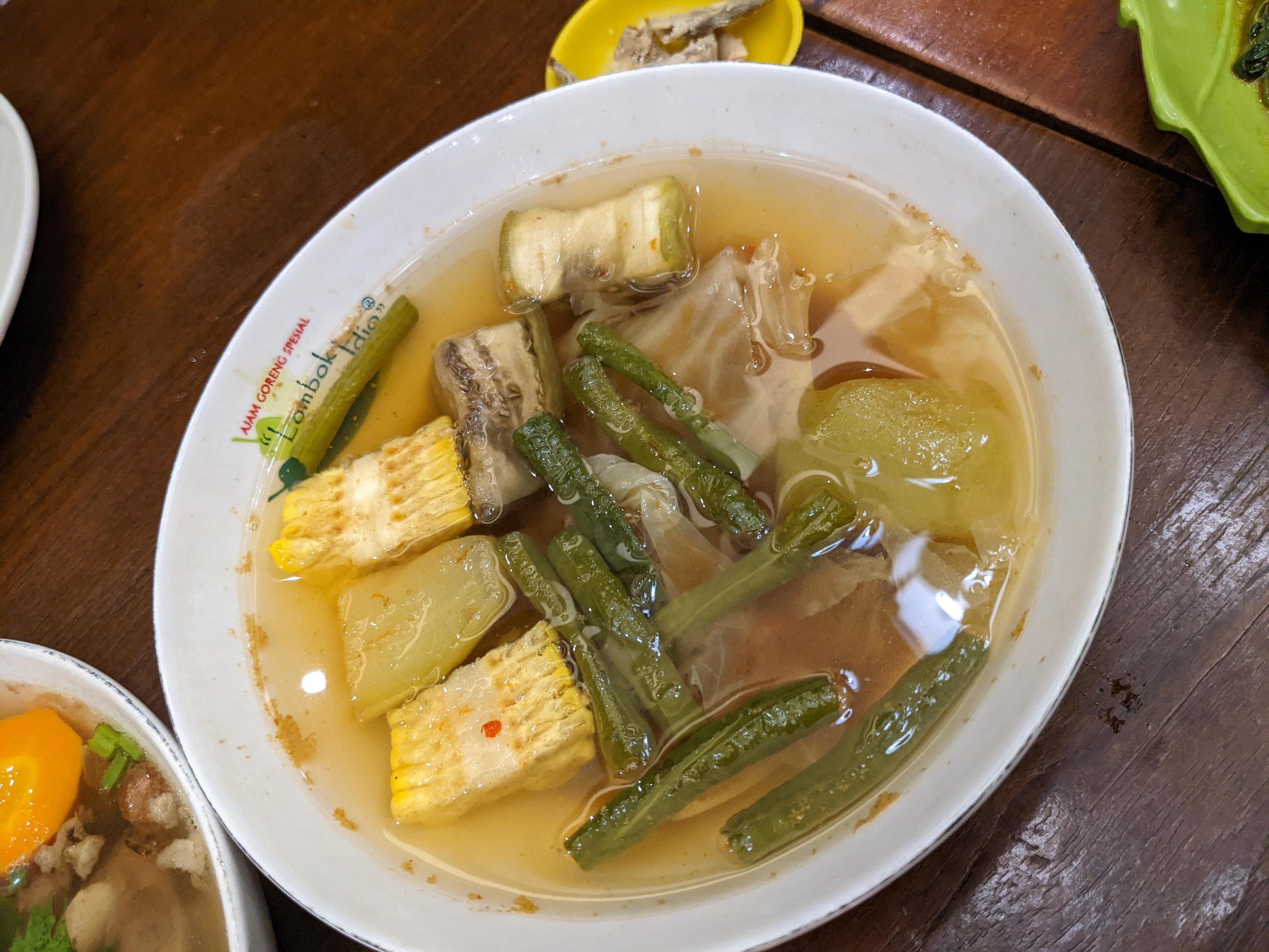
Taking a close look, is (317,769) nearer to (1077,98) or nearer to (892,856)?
(892,856)

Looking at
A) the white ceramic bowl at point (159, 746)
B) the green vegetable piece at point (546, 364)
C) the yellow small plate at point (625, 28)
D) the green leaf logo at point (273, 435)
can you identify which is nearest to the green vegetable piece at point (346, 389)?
the green leaf logo at point (273, 435)

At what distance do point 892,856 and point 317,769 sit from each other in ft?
4.10

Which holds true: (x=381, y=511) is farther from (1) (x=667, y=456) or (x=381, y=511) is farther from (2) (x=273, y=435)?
(1) (x=667, y=456)

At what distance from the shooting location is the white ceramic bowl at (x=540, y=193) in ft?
4.32

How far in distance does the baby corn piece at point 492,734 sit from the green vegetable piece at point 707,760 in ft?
0.50

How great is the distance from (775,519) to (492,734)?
0.77 meters

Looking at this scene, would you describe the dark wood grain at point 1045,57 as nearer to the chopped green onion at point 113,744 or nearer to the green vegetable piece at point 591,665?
the green vegetable piece at point 591,665

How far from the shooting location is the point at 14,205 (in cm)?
220

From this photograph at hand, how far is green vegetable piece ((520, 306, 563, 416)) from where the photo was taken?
6.22ft

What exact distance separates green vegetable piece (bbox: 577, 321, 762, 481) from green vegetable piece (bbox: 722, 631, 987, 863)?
57cm

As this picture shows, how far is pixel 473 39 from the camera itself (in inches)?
91.1

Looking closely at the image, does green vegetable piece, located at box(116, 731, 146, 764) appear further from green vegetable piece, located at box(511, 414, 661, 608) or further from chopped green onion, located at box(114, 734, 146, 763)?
green vegetable piece, located at box(511, 414, 661, 608)

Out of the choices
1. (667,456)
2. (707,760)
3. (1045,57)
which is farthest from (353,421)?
(1045,57)

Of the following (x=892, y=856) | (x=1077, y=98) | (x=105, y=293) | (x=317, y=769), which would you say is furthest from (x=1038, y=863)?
(x=105, y=293)
